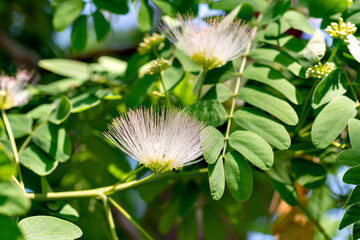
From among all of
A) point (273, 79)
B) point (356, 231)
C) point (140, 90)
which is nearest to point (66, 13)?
point (140, 90)

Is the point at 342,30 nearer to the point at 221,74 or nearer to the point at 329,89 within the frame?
the point at 329,89

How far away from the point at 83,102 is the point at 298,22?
646 mm

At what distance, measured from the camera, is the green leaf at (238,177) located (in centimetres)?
87

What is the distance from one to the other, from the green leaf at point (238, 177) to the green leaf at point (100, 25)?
0.64 meters

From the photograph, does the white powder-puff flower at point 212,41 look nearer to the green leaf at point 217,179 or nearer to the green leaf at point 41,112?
the green leaf at point 217,179

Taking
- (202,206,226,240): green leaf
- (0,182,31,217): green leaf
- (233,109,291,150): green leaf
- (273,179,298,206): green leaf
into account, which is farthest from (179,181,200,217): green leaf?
(0,182,31,217): green leaf

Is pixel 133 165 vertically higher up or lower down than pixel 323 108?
lower down

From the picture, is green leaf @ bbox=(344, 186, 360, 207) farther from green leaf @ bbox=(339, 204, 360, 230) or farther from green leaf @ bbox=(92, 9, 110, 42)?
green leaf @ bbox=(92, 9, 110, 42)

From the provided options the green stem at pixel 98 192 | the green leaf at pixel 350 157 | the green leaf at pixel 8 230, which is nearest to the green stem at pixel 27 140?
the green stem at pixel 98 192

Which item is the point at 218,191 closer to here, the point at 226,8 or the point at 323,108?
the point at 323,108

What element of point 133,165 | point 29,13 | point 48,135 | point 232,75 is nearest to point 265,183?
point 133,165

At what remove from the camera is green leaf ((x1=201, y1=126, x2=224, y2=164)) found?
0.88 meters

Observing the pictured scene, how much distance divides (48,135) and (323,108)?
0.71m

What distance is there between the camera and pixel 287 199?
108 cm
